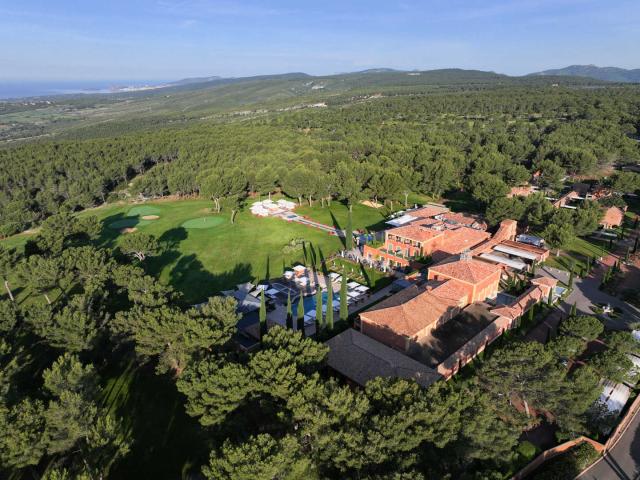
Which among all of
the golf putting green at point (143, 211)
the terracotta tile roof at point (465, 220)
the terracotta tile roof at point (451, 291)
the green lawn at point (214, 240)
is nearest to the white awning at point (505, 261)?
the terracotta tile roof at point (465, 220)

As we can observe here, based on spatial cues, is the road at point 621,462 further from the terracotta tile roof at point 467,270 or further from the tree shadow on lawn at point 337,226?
the tree shadow on lawn at point 337,226

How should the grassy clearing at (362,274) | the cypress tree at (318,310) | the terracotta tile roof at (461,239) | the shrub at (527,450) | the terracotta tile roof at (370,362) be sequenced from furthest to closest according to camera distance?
the terracotta tile roof at (461,239)
the grassy clearing at (362,274)
the cypress tree at (318,310)
the terracotta tile roof at (370,362)
the shrub at (527,450)

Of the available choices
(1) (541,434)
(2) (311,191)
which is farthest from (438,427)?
(2) (311,191)

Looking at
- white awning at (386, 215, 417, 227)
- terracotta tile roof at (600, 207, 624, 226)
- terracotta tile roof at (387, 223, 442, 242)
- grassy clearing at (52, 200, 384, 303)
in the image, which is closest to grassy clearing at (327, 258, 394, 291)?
grassy clearing at (52, 200, 384, 303)

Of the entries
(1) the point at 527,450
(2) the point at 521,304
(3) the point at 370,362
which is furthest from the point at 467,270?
(1) the point at 527,450

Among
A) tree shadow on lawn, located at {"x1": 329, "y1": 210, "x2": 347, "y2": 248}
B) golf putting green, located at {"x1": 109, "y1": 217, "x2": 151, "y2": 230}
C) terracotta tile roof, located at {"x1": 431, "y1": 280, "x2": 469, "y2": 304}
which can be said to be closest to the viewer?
terracotta tile roof, located at {"x1": 431, "y1": 280, "x2": 469, "y2": 304}

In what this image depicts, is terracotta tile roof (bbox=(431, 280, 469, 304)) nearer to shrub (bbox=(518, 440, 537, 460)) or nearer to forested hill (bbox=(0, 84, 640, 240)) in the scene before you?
shrub (bbox=(518, 440, 537, 460))
